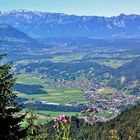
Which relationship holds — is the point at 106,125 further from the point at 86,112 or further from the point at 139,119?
the point at 86,112

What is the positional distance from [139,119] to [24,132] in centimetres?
12276

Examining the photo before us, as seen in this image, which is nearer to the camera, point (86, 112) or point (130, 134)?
point (86, 112)

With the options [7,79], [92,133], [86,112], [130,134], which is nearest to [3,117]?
[7,79]

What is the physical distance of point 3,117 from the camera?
1128cm

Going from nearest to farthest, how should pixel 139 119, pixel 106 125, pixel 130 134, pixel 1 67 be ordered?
pixel 1 67
pixel 130 134
pixel 139 119
pixel 106 125

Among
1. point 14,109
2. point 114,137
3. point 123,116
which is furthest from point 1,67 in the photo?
point 123,116

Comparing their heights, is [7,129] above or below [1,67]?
below

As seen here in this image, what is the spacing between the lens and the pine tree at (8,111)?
1121 centimetres

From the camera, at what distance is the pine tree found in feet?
36.8

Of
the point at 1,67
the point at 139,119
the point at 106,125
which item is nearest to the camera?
the point at 1,67

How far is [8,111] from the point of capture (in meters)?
11.6

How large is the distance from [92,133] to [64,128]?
122146 millimetres

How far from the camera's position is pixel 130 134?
4673 inches

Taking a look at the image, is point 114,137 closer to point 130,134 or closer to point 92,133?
point 130,134
